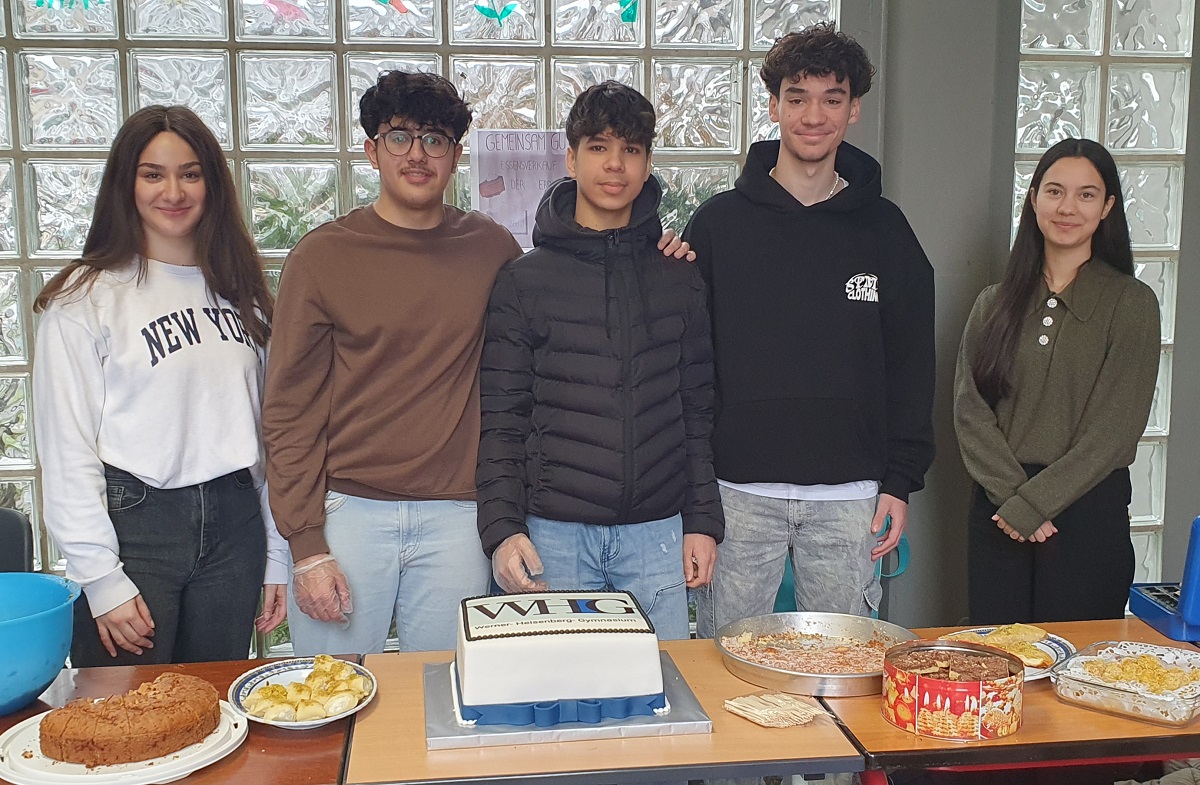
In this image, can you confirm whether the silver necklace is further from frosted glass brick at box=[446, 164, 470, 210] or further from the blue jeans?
frosted glass brick at box=[446, 164, 470, 210]

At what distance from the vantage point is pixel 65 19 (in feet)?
9.01

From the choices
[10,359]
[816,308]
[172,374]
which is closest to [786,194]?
[816,308]

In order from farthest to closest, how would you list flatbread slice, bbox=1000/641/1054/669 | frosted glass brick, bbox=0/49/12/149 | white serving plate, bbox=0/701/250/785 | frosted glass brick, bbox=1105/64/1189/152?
frosted glass brick, bbox=1105/64/1189/152, frosted glass brick, bbox=0/49/12/149, flatbread slice, bbox=1000/641/1054/669, white serving plate, bbox=0/701/250/785

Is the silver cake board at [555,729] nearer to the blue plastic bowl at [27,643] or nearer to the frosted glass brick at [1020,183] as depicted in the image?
the blue plastic bowl at [27,643]

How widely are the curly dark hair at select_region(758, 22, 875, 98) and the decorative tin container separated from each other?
4.14ft

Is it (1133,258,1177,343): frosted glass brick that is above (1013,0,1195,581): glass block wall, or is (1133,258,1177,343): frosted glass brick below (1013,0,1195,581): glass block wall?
below

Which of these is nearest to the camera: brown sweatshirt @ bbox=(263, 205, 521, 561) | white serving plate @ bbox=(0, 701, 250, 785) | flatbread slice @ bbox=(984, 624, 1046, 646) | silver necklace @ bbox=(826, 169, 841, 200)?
white serving plate @ bbox=(0, 701, 250, 785)

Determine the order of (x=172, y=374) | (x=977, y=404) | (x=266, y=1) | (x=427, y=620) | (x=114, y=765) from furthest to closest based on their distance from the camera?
1. (x=266, y=1)
2. (x=977, y=404)
3. (x=427, y=620)
4. (x=172, y=374)
5. (x=114, y=765)

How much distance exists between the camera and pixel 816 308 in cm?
216

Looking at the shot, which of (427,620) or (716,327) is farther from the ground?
(716,327)

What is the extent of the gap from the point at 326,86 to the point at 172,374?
1263mm

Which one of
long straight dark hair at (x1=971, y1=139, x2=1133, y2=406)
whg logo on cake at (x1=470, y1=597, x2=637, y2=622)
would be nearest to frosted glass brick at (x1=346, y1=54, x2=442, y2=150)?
long straight dark hair at (x1=971, y1=139, x2=1133, y2=406)

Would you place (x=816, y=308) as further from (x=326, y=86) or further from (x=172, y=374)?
(x=326, y=86)

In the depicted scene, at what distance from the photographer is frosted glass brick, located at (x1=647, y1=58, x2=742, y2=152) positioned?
2.97 meters
